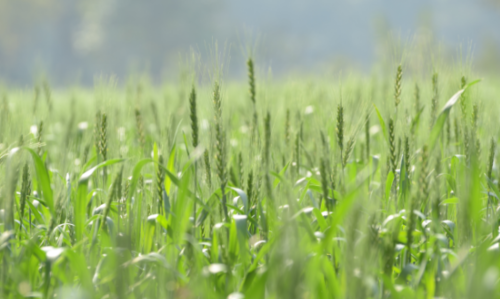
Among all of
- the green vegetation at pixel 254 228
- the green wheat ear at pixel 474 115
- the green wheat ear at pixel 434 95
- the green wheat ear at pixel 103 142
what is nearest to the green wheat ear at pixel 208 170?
the green vegetation at pixel 254 228

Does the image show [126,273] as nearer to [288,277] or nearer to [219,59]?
[288,277]

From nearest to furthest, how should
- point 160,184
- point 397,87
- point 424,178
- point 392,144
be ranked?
point 424,178 < point 160,184 < point 392,144 < point 397,87

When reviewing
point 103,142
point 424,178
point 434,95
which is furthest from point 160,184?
point 434,95

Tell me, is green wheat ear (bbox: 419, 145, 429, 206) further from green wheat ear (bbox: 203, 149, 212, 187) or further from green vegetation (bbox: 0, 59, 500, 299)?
green wheat ear (bbox: 203, 149, 212, 187)

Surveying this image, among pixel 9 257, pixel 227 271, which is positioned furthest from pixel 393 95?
pixel 9 257

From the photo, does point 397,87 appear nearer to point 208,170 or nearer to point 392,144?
point 392,144

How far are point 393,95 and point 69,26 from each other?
7201cm

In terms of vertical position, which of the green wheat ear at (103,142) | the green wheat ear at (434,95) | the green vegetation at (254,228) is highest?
the green wheat ear at (434,95)

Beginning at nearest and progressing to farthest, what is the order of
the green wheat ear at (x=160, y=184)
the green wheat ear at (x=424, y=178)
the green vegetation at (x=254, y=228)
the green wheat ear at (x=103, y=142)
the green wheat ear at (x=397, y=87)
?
1. the green vegetation at (x=254, y=228)
2. the green wheat ear at (x=424, y=178)
3. the green wheat ear at (x=160, y=184)
4. the green wheat ear at (x=103, y=142)
5. the green wheat ear at (x=397, y=87)

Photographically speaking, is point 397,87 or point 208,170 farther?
point 397,87

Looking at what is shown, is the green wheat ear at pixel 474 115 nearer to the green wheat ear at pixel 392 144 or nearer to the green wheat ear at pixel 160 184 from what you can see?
the green wheat ear at pixel 392 144

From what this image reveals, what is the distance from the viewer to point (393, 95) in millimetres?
1949

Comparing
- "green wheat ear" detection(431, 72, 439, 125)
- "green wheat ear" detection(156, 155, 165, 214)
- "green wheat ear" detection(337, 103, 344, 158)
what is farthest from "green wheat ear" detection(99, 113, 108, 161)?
"green wheat ear" detection(431, 72, 439, 125)

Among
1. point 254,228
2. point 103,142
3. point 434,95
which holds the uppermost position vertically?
point 434,95
